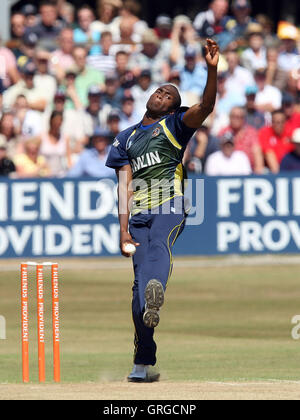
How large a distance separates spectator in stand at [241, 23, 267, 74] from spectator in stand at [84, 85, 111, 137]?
299 cm

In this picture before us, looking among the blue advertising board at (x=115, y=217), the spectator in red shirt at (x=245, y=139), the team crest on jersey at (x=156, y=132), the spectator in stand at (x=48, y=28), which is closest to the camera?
the team crest on jersey at (x=156, y=132)

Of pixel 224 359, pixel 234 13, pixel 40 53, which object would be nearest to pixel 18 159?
pixel 40 53

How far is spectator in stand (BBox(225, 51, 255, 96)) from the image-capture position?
2081 centimetres

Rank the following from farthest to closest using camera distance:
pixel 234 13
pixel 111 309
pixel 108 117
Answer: pixel 234 13
pixel 108 117
pixel 111 309

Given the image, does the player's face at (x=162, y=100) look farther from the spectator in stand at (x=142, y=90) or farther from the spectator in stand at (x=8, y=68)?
the spectator in stand at (x=8, y=68)

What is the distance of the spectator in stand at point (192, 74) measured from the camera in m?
20.5

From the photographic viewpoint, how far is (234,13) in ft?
74.9

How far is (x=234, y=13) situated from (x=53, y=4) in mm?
3647

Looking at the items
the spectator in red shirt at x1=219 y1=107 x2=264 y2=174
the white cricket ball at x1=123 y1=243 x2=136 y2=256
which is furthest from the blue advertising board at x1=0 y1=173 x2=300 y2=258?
the white cricket ball at x1=123 y1=243 x2=136 y2=256

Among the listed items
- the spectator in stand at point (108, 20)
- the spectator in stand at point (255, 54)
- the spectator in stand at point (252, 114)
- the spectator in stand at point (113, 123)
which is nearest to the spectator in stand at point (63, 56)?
the spectator in stand at point (108, 20)

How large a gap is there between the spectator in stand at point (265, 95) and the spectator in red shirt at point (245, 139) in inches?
51.3

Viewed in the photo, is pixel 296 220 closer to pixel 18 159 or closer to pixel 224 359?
pixel 18 159
